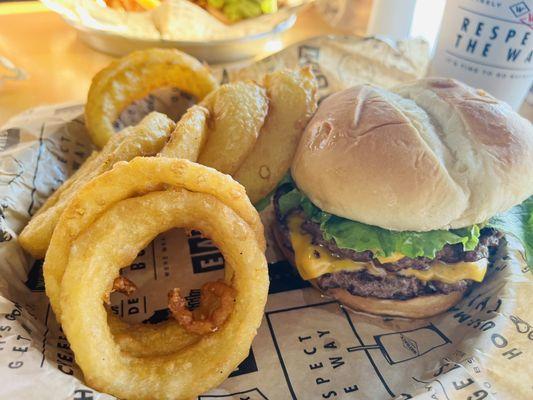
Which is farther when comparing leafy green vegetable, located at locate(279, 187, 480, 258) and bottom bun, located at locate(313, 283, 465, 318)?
bottom bun, located at locate(313, 283, 465, 318)

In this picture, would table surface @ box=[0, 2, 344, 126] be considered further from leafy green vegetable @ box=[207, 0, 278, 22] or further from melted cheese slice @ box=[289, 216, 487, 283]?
melted cheese slice @ box=[289, 216, 487, 283]

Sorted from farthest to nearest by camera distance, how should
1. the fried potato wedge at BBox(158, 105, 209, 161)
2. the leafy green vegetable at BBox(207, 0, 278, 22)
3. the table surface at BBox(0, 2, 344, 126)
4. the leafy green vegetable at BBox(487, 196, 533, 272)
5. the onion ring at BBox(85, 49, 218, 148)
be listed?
the leafy green vegetable at BBox(207, 0, 278, 22) → the table surface at BBox(0, 2, 344, 126) → the onion ring at BBox(85, 49, 218, 148) → the leafy green vegetable at BBox(487, 196, 533, 272) → the fried potato wedge at BBox(158, 105, 209, 161)

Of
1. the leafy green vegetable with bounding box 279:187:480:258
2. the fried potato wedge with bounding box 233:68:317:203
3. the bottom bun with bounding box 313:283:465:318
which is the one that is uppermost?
the fried potato wedge with bounding box 233:68:317:203

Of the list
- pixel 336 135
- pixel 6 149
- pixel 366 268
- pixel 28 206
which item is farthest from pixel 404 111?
pixel 6 149

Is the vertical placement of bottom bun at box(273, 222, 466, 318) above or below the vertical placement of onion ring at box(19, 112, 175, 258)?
below

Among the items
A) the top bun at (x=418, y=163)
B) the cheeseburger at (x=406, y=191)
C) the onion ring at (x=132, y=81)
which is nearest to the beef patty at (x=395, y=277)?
the cheeseburger at (x=406, y=191)

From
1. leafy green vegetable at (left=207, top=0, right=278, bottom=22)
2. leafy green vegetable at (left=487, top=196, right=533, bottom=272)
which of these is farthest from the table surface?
leafy green vegetable at (left=487, top=196, right=533, bottom=272)
